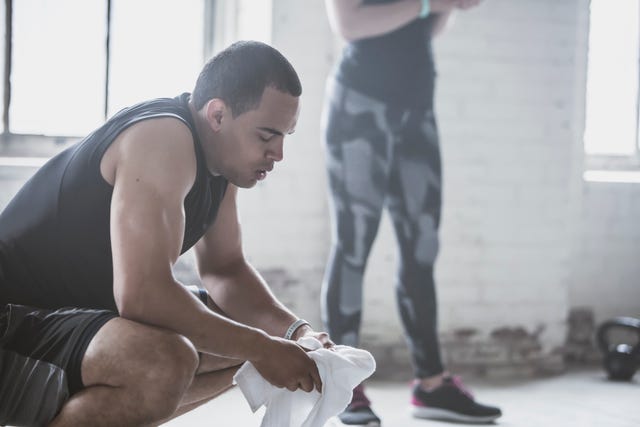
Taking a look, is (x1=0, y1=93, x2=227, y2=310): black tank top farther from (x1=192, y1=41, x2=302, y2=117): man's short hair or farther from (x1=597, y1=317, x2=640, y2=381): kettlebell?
(x1=597, y1=317, x2=640, y2=381): kettlebell

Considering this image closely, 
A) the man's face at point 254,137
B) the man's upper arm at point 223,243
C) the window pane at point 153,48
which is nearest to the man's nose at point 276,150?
the man's face at point 254,137

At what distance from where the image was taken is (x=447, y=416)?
2.57 meters

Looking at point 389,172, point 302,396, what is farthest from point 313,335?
point 389,172

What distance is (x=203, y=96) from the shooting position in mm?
1574

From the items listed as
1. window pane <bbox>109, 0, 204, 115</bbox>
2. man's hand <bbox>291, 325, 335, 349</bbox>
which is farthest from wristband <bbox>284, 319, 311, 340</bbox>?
window pane <bbox>109, 0, 204, 115</bbox>

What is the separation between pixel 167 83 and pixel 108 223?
1916 mm

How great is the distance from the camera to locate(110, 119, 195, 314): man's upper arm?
1359mm

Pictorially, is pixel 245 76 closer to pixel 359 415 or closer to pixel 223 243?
pixel 223 243

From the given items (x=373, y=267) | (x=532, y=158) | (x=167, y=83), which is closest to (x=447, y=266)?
(x=373, y=267)

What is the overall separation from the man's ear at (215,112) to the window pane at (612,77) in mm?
2820

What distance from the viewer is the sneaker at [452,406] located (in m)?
2.55

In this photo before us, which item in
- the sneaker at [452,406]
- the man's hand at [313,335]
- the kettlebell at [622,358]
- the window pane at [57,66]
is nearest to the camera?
the man's hand at [313,335]

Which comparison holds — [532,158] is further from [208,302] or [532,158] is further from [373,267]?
[208,302]

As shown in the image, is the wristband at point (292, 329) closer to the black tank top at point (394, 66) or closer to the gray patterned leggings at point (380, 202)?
the gray patterned leggings at point (380, 202)
